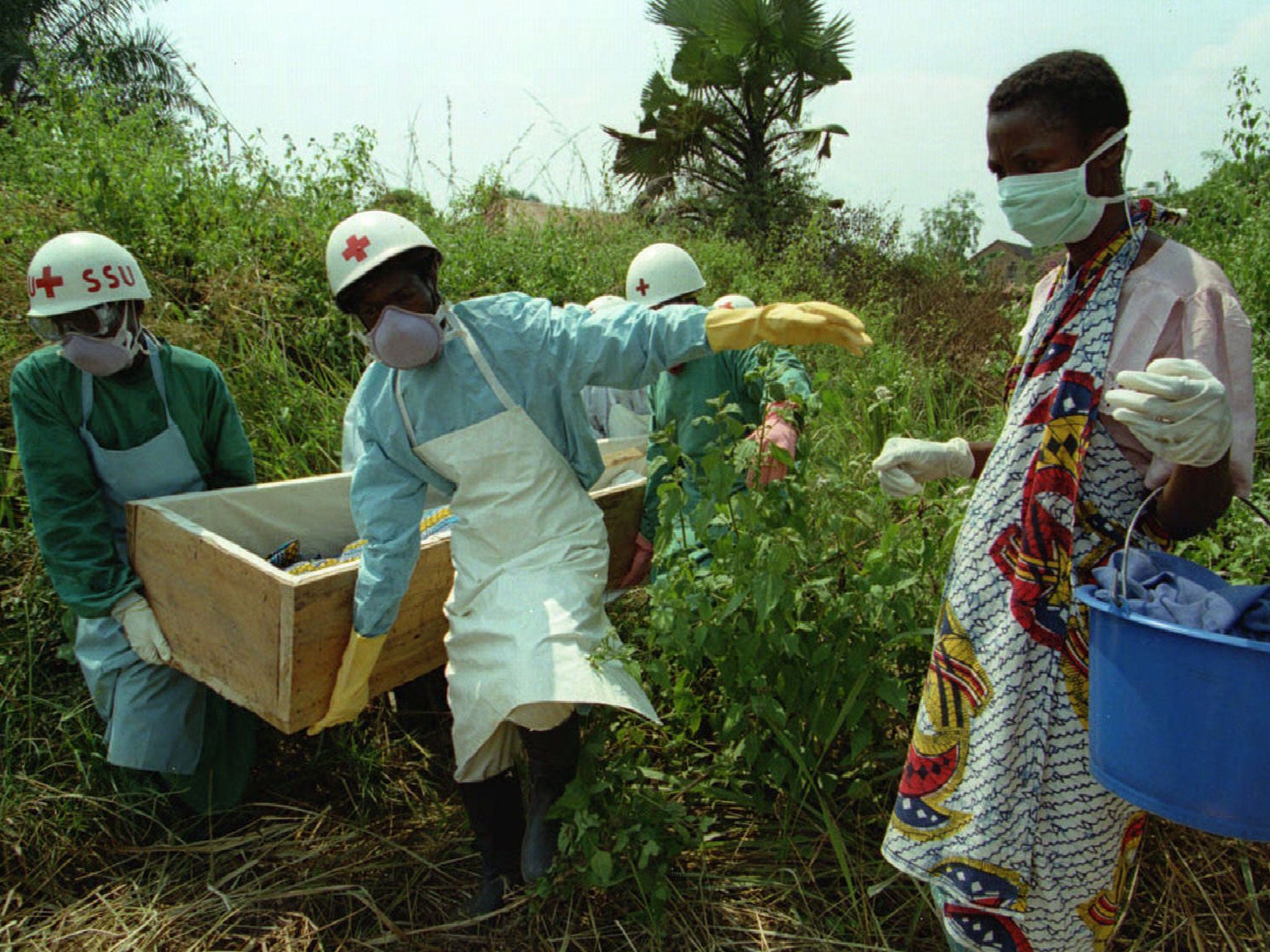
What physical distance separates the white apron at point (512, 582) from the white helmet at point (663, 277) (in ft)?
4.47

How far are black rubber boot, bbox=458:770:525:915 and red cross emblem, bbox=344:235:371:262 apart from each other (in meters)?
1.50

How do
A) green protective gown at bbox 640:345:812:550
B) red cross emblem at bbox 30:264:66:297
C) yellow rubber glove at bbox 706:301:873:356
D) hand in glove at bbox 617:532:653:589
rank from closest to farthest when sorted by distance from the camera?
yellow rubber glove at bbox 706:301:873:356, red cross emblem at bbox 30:264:66:297, green protective gown at bbox 640:345:812:550, hand in glove at bbox 617:532:653:589

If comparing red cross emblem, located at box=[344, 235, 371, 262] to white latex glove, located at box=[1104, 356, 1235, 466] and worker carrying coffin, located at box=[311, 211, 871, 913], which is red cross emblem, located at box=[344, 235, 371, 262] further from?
white latex glove, located at box=[1104, 356, 1235, 466]

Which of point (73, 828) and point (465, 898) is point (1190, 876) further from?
point (73, 828)

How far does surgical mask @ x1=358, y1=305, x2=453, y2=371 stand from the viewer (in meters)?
2.34

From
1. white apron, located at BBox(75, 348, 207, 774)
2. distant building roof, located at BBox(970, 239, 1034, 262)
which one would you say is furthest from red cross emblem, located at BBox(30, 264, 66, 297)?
distant building roof, located at BBox(970, 239, 1034, 262)

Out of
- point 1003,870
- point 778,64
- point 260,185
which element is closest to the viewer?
point 1003,870

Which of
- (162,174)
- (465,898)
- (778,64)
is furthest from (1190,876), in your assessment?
(778,64)

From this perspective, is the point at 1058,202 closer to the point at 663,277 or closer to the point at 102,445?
the point at 663,277

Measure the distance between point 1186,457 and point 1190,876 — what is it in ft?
5.14

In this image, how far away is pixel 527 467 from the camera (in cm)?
249

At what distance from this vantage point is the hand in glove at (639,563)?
3.37 meters

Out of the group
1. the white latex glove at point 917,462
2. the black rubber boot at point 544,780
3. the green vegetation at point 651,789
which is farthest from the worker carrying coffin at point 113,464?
the white latex glove at point 917,462

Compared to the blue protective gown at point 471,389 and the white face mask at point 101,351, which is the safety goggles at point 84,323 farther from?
the blue protective gown at point 471,389
